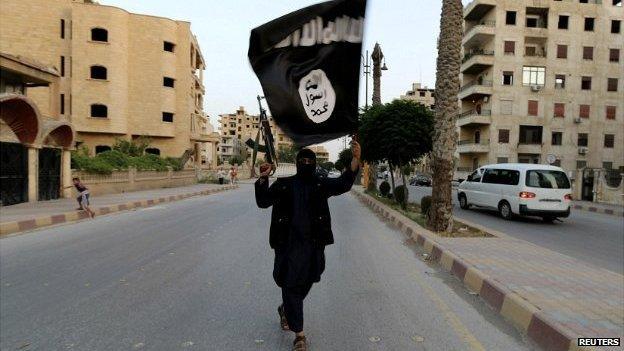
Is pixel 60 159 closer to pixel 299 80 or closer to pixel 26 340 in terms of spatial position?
pixel 26 340

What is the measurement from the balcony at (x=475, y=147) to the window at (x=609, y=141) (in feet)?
41.6

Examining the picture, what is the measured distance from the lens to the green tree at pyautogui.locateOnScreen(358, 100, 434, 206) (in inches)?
627

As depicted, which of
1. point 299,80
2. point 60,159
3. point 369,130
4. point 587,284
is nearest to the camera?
point 299,80

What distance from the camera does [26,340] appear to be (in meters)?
3.71

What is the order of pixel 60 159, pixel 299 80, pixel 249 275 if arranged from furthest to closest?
pixel 60 159 < pixel 249 275 < pixel 299 80

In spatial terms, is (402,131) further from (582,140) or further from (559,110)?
(582,140)

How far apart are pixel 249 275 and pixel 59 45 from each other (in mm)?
41066

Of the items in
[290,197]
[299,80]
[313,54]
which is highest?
[313,54]

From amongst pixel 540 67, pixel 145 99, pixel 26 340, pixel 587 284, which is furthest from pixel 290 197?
pixel 540 67

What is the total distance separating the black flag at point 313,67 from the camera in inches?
128

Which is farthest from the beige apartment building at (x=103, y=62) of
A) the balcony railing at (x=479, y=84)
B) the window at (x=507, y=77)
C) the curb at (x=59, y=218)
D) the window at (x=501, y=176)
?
the window at (x=507, y=77)

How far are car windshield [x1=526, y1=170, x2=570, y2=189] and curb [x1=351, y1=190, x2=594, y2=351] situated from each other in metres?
7.70

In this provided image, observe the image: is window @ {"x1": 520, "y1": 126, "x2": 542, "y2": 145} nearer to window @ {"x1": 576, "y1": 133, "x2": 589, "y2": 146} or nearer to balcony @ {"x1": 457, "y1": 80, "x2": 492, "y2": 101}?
window @ {"x1": 576, "y1": 133, "x2": 589, "y2": 146}

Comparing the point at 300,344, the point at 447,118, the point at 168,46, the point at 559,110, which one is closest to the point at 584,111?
the point at 559,110
